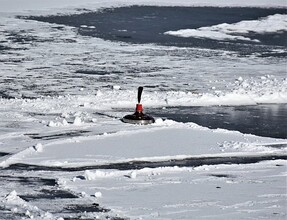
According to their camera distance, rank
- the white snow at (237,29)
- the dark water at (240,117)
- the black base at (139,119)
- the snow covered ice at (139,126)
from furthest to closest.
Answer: the white snow at (237,29)
the dark water at (240,117)
the black base at (139,119)
the snow covered ice at (139,126)

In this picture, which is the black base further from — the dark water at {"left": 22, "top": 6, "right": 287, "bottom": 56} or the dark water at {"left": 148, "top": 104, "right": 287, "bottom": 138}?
the dark water at {"left": 22, "top": 6, "right": 287, "bottom": 56}

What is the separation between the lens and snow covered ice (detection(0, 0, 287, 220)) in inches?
281

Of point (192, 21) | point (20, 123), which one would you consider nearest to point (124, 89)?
point (20, 123)

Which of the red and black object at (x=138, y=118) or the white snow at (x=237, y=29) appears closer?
the red and black object at (x=138, y=118)

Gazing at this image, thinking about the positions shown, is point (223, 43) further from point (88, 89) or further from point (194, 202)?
point (194, 202)

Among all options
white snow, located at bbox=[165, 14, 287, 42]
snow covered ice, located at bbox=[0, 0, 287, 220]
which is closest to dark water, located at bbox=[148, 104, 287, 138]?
snow covered ice, located at bbox=[0, 0, 287, 220]

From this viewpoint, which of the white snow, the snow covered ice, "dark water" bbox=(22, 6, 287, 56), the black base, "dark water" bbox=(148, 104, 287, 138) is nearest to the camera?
the snow covered ice

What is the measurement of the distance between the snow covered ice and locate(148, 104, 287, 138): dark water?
1.3 inches

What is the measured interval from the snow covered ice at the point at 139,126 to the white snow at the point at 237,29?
0.07 meters

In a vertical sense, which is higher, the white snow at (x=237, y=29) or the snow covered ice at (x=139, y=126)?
the white snow at (x=237, y=29)

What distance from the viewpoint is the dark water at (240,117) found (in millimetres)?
10914

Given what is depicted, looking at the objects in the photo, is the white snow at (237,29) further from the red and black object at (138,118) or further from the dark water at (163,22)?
the red and black object at (138,118)

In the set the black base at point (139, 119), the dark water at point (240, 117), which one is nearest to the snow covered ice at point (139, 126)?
the dark water at point (240, 117)

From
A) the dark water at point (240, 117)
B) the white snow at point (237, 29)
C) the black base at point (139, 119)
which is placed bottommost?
the dark water at point (240, 117)
